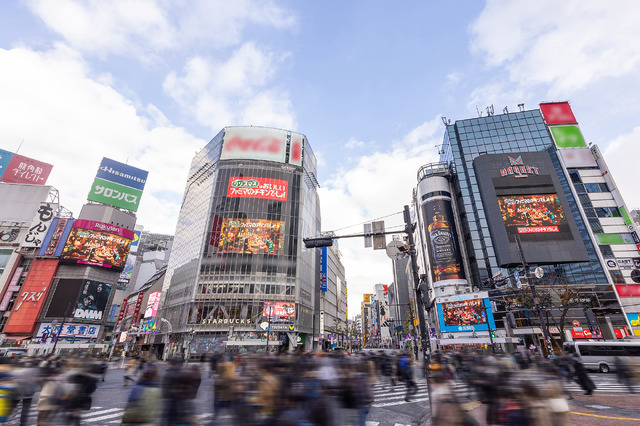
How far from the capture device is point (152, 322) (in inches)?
2697

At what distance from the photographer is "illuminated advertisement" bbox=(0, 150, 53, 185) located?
225ft

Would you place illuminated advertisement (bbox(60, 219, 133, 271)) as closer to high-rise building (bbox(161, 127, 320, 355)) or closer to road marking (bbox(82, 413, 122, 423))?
high-rise building (bbox(161, 127, 320, 355))

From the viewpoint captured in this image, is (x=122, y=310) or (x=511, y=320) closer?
(x=511, y=320)

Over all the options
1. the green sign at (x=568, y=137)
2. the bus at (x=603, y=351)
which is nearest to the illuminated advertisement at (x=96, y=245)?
the bus at (x=603, y=351)

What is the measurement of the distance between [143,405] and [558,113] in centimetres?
7550

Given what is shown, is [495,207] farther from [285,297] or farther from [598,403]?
[598,403]

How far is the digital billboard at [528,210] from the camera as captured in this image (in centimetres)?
4456

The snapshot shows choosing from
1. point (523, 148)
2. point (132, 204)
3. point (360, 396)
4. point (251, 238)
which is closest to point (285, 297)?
point (251, 238)

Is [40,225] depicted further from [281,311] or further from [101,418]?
[101,418]

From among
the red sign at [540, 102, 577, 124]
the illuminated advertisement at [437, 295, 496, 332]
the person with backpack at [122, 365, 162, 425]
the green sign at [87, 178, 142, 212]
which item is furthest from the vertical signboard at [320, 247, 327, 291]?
the person with backpack at [122, 365, 162, 425]

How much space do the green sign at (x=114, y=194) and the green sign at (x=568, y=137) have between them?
3783 inches

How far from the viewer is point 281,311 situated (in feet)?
167

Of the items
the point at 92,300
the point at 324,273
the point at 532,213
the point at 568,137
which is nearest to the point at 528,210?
the point at 532,213

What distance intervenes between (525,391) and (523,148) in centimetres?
6933
